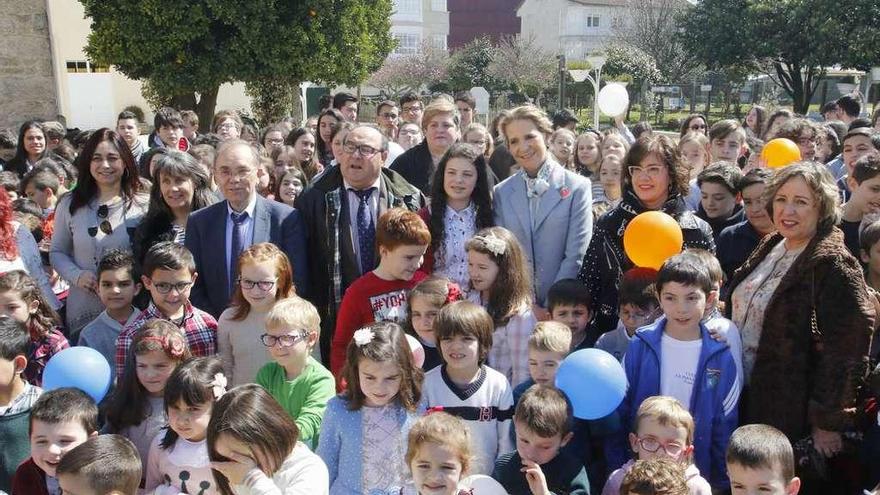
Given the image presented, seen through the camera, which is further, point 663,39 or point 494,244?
point 663,39

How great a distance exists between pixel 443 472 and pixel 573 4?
5395 centimetres

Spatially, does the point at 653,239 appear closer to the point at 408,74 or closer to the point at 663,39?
the point at 663,39

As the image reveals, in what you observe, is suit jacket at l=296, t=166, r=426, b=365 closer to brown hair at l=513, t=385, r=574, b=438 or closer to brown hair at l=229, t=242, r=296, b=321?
brown hair at l=229, t=242, r=296, b=321

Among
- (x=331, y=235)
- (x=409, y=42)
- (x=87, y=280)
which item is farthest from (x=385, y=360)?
(x=409, y=42)

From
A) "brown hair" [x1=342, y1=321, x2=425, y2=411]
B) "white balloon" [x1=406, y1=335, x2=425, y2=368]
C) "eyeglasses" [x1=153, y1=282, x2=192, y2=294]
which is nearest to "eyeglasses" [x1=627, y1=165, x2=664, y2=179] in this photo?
"white balloon" [x1=406, y1=335, x2=425, y2=368]

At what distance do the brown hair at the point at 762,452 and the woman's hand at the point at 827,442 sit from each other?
0.50 meters

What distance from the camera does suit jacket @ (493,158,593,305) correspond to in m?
4.32

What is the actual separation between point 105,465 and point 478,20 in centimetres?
5929

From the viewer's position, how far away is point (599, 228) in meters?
4.20

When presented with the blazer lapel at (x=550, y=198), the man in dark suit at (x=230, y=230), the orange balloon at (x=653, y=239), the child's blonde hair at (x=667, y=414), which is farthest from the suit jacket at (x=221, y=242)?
the child's blonde hair at (x=667, y=414)

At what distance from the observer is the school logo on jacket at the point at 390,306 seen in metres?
3.78

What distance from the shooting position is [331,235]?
14.0ft

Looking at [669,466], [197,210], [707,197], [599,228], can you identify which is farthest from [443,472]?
[707,197]

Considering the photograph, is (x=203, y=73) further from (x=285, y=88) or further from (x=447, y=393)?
(x=447, y=393)
